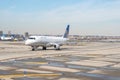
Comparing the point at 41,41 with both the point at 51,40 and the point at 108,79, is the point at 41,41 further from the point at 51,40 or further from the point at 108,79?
the point at 108,79

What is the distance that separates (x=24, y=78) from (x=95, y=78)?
508 centimetres

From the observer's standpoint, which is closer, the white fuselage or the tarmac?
the tarmac

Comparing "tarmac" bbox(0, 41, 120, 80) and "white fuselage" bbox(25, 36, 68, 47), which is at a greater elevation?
"white fuselage" bbox(25, 36, 68, 47)

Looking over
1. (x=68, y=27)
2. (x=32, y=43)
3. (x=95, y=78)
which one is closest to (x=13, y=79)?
(x=95, y=78)

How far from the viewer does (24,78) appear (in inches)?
781

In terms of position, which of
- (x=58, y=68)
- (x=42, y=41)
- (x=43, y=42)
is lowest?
(x=58, y=68)

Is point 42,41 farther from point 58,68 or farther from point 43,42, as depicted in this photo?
point 58,68

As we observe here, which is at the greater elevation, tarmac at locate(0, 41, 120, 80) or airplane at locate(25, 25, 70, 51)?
airplane at locate(25, 25, 70, 51)

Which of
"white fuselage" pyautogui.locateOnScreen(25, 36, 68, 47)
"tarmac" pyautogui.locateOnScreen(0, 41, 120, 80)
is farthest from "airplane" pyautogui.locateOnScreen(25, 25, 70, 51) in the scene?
"tarmac" pyautogui.locateOnScreen(0, 41, 120, 80)

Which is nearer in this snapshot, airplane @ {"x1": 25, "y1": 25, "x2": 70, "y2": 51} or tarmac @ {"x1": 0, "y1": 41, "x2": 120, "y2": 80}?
tarmac @ {"x1": 0, "y1": 41, "x2": 120, "y2": 80}

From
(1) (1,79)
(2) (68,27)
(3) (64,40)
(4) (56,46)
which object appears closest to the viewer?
(1) (1,79)

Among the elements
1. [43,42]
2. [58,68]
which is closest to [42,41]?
[43,42]

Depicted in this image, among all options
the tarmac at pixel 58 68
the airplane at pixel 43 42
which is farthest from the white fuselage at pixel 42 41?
the tarmac at pixel 58 68

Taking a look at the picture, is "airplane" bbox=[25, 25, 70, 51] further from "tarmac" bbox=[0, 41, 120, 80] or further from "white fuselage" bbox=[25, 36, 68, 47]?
"tarmac" bbox=[0, 41, 120, 80]
